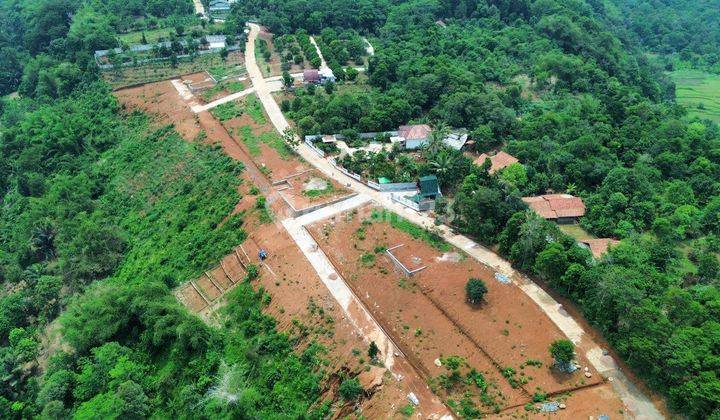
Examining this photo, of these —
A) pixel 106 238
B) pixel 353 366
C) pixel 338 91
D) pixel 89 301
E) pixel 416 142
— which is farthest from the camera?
pixel 338 91

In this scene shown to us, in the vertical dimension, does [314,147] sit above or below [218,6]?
below

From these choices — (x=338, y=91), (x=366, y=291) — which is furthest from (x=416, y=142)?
(x=366, y=291)

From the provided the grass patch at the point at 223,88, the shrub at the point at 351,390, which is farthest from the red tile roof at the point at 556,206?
the grass patch at the point at 223,88

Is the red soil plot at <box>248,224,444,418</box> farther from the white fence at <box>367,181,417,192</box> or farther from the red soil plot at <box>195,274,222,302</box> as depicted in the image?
the white fence at <box>367,181,417,192</box>

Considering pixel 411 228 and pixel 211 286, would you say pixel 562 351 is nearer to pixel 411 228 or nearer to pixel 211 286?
pixel 411 228

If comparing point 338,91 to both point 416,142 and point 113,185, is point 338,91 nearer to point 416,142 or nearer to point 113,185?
point 416,142

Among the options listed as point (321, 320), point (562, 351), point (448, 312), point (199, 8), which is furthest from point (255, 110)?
point (562, 351)

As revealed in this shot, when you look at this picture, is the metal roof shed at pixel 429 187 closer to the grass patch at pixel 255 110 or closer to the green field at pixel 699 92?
the grass patch at pixel 255 110
